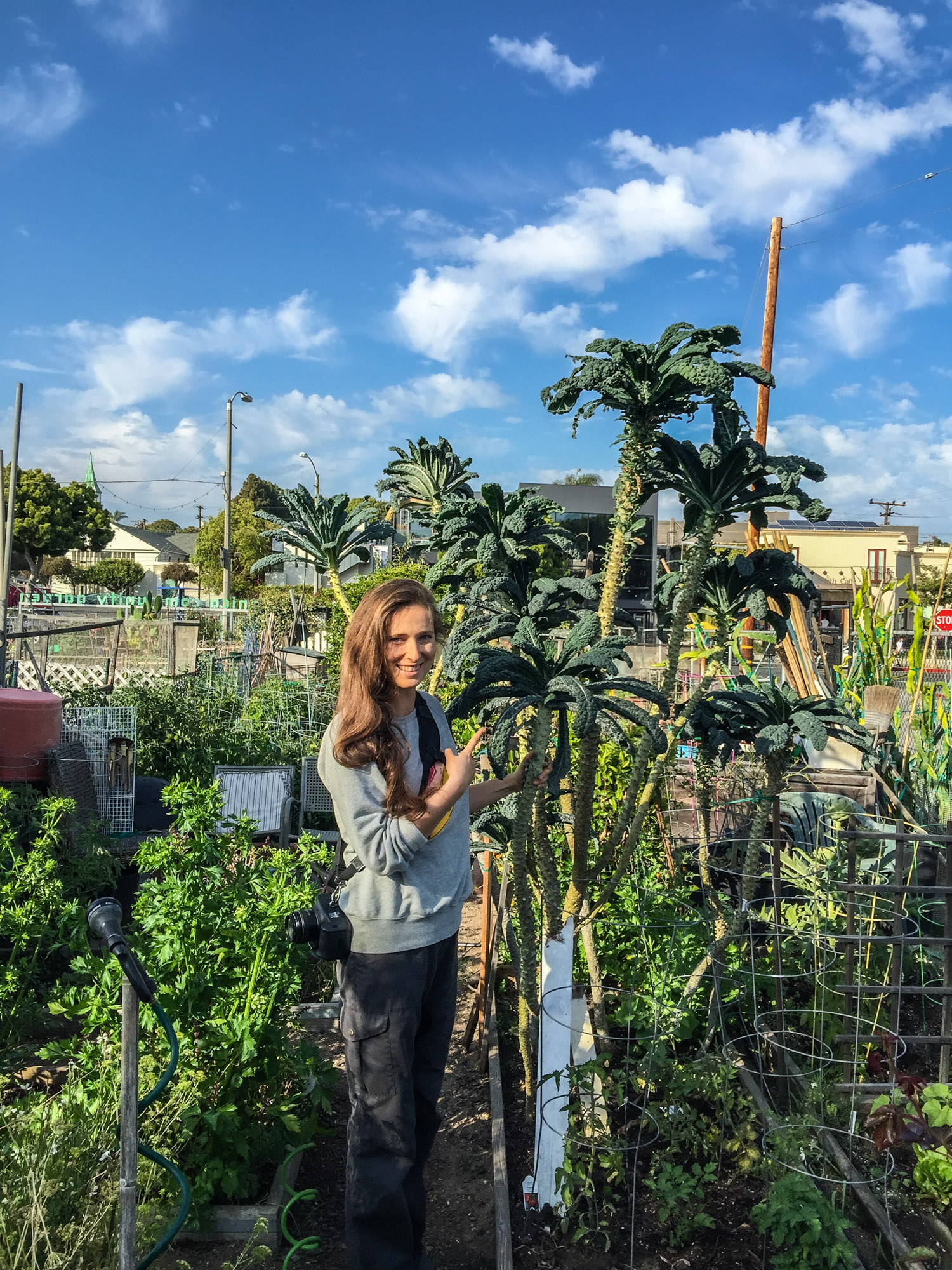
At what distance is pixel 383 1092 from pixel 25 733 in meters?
3.17

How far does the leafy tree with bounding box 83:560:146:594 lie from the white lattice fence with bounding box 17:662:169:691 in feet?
111

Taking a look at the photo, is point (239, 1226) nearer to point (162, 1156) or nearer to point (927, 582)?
point (162, 1156)

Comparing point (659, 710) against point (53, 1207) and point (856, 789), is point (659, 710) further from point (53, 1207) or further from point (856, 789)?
point (856, 789)

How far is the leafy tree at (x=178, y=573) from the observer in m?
54.6

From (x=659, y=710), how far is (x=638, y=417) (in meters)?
0.90

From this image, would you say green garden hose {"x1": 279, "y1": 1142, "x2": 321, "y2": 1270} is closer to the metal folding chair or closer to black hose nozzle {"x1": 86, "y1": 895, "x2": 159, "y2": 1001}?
black hose nozzle {"x1": 86, "y1": 895, "x2": 159, "y2": 1001}

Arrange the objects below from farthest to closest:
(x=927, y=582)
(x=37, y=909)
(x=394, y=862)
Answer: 1. (x=927, y=582)
2. (x=37, y=909)
3. (x=394, y=862)

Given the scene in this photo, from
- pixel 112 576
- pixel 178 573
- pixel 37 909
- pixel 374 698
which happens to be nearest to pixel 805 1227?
pixel 374 698

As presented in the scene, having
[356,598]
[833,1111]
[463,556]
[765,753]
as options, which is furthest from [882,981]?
[356,598]

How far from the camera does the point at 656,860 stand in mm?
4551

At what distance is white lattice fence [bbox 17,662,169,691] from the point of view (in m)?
8.66

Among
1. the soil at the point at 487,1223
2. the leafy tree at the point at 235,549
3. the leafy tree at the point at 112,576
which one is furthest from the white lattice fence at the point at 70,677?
the leafy tree at the point at 112,576

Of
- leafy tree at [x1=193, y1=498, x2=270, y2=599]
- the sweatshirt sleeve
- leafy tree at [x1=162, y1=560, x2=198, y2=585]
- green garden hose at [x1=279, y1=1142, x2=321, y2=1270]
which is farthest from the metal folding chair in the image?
leafy tree at [x1=162, y1=560, x2=198, y2=585]

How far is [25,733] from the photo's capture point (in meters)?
4.62
